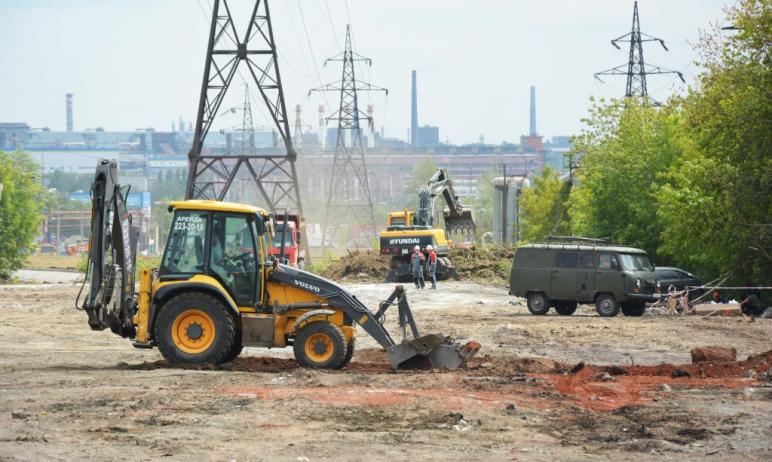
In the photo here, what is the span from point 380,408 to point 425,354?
4.51 metres

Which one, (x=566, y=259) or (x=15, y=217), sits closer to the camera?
(x=566, y=259)

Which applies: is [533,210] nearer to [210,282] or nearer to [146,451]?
[210,282]

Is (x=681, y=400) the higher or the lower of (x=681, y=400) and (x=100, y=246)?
the lower

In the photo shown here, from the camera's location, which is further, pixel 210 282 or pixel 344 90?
pixel 344 90

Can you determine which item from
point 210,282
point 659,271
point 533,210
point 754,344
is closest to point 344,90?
point 533,210

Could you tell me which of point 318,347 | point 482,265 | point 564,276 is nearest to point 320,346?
point 318,347

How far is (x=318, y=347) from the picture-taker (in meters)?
19.2

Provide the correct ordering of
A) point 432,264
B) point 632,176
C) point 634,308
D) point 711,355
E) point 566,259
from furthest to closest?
point 632,176
point 432,264
point 634,308
point 566,259
point 711,355

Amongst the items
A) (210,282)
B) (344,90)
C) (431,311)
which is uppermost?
(344,90)

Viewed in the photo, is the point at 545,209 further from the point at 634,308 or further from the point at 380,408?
the point at 380,408

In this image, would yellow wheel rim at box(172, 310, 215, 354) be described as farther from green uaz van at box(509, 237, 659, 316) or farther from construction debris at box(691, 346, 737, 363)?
green uaz van at box(509, 237, 659, 316)

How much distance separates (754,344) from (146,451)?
17.0 meters

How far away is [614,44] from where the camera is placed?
7831 cm

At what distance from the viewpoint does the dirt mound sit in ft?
180
